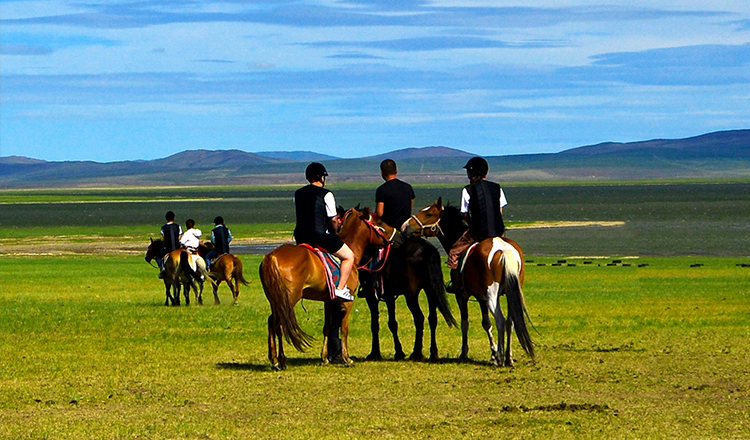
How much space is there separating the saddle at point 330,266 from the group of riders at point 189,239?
36.2 feet

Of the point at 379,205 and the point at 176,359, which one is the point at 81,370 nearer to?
the point at 176,359

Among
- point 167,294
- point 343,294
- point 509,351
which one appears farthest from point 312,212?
point 167,294

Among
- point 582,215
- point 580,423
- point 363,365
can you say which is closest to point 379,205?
point 363,365

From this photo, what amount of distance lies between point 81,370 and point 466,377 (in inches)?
181

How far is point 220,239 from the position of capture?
84.2 feet

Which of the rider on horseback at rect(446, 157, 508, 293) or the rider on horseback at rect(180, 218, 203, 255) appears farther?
the rider on horseback at rect(180, 218, 203, 255)

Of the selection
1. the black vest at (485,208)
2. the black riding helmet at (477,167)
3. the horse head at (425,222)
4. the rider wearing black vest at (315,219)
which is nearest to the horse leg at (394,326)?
the horse head at (425,222)

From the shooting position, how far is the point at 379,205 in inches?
562

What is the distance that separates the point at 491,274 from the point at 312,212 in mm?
2273

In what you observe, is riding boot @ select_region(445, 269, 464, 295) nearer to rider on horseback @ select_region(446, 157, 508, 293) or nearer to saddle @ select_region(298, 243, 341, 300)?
rider on horseback @ select_region(446, 157, 508, 293)

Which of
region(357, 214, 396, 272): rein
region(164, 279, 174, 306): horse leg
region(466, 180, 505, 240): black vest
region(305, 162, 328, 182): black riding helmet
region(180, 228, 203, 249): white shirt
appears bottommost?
region(164, 279, 174, 306): horse leg

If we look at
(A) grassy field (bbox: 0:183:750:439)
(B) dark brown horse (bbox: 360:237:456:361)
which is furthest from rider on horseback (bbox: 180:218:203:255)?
(B) dark brown horse (bbox: 360:237:456:361)

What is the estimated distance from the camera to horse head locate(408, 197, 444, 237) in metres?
14.4

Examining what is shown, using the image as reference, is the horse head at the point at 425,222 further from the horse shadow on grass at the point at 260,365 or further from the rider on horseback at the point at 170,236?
the rider on horseback at the point at 170,236
